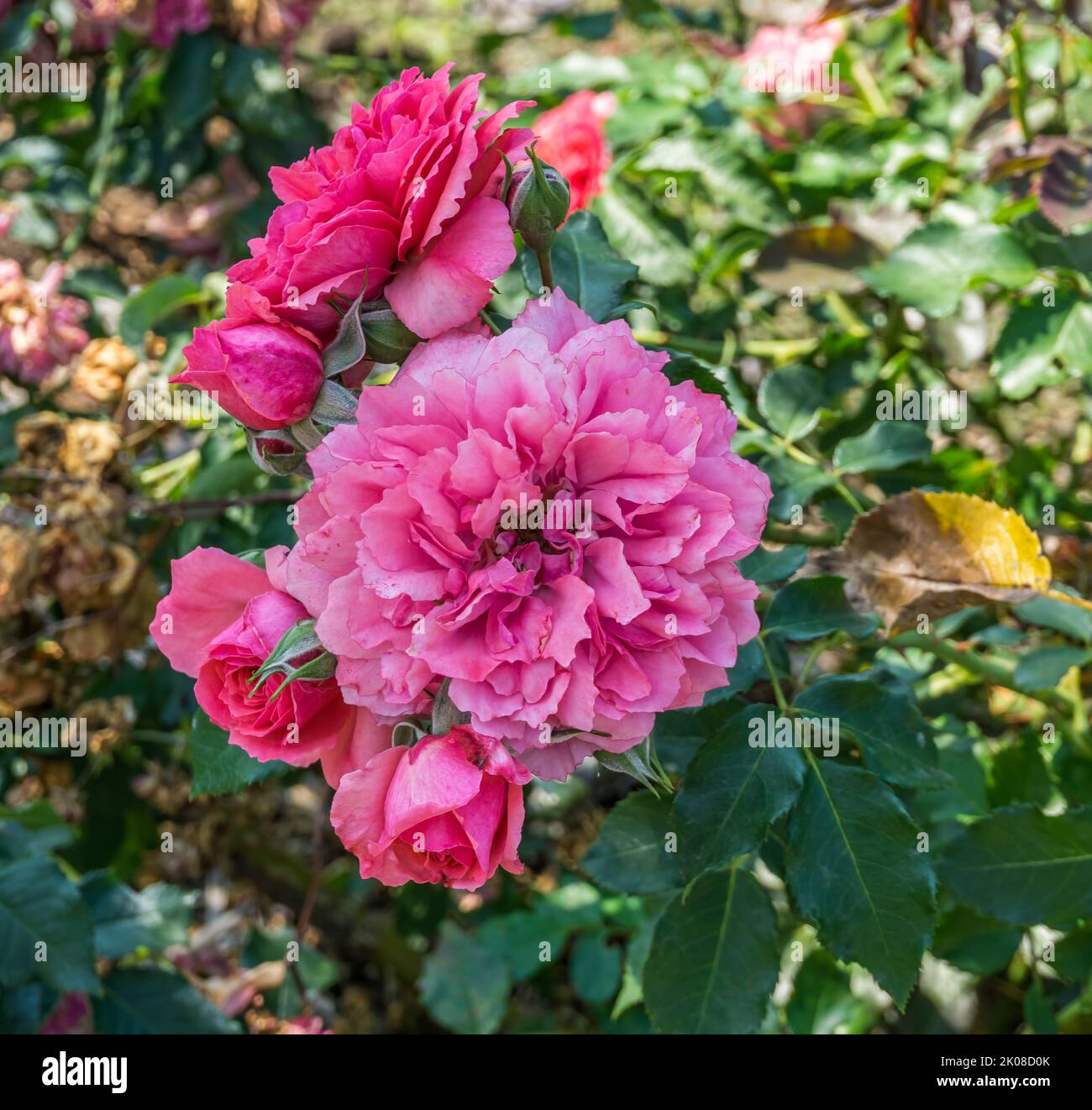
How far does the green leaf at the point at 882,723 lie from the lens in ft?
3.09

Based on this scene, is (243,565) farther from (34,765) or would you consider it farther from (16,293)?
(34,765)

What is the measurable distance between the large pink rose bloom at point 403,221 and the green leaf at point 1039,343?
2.65ft

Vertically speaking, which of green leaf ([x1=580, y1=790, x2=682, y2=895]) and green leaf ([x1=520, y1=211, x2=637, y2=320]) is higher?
green leaf ([x1=520, y1=211, x2=637, y2=320])

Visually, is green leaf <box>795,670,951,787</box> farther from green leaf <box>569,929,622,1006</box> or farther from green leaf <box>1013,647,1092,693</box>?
green leaf <box>569,929,622,1006</box>

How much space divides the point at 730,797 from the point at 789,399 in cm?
54

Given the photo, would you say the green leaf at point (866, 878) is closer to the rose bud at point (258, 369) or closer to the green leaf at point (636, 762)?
the green leaf at point (636, 762)

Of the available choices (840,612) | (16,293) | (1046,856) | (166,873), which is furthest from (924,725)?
(166,873)

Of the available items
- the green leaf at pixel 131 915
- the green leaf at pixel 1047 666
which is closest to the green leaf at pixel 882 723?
the green leaf at pixel 1047 666

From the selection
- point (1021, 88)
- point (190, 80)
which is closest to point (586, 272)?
point (1021, 88)

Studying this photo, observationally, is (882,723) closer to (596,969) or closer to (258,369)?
(258,369)

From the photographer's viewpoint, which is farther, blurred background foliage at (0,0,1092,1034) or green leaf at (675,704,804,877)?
blurred background foliage at (0,0,1092,1034)

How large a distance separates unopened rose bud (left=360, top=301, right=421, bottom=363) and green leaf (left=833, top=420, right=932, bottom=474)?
61 centimetres

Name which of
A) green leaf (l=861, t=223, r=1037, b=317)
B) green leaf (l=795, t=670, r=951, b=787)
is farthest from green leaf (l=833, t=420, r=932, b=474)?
green leaf (l=795, t=670, r=951, b=787)

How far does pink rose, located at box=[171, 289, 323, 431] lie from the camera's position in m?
0.72
